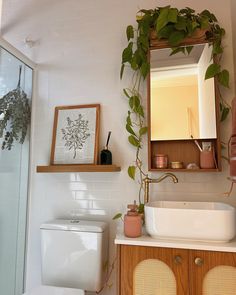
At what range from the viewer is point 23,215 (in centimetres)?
171

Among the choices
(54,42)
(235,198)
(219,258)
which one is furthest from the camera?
(54,42)

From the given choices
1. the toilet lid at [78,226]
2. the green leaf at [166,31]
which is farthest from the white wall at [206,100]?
the toilet lid at [78,226]

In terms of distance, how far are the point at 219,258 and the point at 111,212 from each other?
0.70 m

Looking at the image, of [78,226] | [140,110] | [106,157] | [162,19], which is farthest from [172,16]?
[78,226]

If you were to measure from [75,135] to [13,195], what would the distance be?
0.60 meters

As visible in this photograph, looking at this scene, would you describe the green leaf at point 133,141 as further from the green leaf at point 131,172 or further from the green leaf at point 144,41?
the green leaf at point 144,41

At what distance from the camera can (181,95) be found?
1479 millimetres

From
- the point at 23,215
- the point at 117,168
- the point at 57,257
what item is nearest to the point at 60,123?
the point at 117,168

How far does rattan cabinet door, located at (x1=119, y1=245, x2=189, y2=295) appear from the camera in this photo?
1.11m

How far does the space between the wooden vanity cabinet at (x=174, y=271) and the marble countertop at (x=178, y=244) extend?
0.02m

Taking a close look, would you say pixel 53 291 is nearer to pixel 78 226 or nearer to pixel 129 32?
pixel 78 226

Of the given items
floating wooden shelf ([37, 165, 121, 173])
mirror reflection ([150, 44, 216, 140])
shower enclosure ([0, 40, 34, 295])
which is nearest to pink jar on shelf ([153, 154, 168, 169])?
mirror reflection ([150, 44, 216, 140])

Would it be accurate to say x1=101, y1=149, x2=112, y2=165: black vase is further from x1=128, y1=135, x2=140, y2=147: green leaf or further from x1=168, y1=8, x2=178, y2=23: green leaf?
x1=168, y1=8, x2=178, y2=23: green leaf

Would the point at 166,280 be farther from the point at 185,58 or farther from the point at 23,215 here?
the point at 185,58
